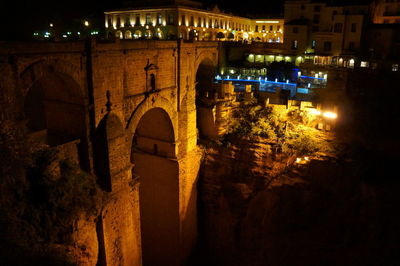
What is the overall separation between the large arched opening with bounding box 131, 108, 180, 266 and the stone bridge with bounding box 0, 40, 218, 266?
6 centimetres

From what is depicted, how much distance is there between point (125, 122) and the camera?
1602 centimetres

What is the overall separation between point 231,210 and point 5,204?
1520cm

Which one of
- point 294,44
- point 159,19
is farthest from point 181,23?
point 294,44

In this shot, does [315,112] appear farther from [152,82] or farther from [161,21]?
[161,21]

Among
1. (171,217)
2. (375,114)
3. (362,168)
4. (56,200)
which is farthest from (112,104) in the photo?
(375,114)

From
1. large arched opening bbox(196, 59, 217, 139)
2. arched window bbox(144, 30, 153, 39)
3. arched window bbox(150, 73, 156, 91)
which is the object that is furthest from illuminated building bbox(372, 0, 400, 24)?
arched window bbox(150, 73, 156, 91)

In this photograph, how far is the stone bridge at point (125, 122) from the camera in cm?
1252

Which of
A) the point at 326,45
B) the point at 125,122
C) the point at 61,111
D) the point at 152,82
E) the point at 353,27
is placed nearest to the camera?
the point at 61,111

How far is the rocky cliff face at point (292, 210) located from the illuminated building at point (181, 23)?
21.1m

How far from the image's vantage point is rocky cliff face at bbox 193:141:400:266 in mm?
19000

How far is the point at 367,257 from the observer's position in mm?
18344

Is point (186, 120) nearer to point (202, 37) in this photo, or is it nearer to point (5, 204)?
point (5, 204)

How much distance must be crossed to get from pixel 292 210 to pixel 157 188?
28.8ft

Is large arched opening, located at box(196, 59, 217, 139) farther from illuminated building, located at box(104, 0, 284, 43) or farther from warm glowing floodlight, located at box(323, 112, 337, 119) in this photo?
illuminated building, located at box(104, 0, 284, 43)
